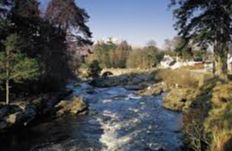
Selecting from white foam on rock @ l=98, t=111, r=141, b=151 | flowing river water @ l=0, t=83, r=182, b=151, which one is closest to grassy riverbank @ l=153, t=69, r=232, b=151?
flowing river water @ l=0, t=83, r=182, b=151

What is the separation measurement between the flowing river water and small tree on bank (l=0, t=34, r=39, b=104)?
135 inches

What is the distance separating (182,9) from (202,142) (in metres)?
12.3

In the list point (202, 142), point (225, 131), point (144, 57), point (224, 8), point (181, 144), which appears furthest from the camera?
point (144, 57)

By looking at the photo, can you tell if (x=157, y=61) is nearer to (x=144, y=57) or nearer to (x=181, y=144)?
(x=144, y=57)

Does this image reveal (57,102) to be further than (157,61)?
No

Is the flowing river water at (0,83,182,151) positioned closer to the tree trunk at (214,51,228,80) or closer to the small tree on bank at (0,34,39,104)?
the small tree on bank at (0,34,39,104)

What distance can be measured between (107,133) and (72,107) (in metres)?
7.54

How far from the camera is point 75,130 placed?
21625 millimetres

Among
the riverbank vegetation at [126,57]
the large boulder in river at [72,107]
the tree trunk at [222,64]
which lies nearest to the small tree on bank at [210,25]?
the tree trunk at [222,64]

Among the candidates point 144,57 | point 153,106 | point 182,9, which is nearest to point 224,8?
point 182,9

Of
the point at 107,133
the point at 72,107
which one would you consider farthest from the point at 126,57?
the point at 107,133

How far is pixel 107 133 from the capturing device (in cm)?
2039

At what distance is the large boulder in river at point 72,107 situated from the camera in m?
26.9

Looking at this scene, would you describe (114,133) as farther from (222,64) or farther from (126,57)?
(126,57)
